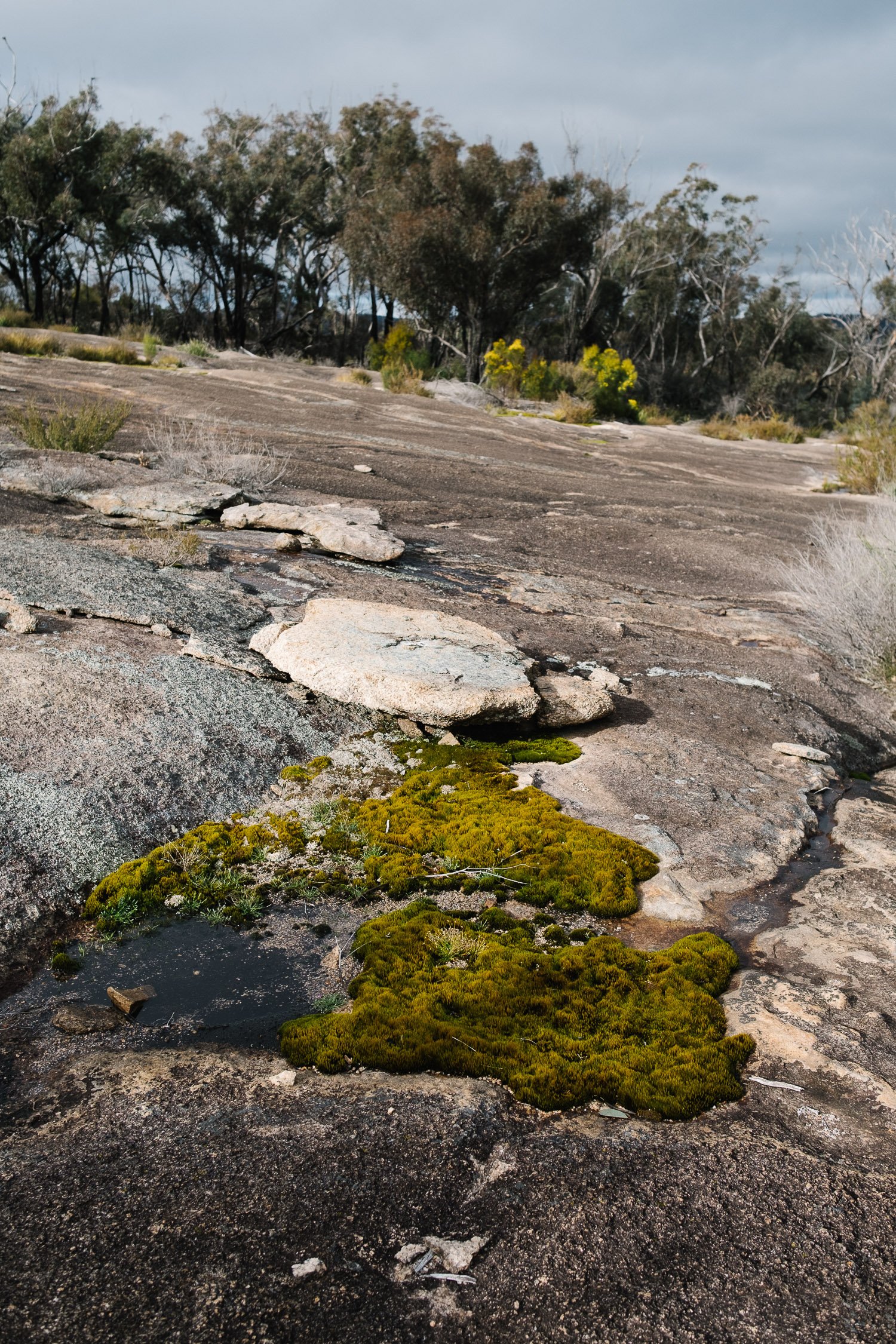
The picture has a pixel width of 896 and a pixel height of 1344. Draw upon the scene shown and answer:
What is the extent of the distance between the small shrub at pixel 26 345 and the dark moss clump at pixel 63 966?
16.5 m

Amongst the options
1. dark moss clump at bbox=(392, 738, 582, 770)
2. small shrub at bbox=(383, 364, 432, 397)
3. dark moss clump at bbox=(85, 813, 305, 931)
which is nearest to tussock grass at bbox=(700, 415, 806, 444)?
small shrub at bbox=(383, 364, 432, 397)

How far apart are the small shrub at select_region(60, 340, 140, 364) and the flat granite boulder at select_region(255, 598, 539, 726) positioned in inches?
565

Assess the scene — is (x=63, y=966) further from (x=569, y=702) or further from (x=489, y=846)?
(x=569, y=702)

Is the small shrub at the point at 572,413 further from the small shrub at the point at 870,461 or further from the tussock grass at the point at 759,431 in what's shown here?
the small shrub at the point at 870,461

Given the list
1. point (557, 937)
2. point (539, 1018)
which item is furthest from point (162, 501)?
point (539, 1018)

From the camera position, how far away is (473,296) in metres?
29.1

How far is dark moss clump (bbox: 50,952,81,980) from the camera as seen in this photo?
8.11 feet

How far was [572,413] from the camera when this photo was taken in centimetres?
1980

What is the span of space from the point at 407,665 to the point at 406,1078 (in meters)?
2.26

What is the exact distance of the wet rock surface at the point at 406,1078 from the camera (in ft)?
4.96

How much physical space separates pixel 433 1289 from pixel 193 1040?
38.0 inches

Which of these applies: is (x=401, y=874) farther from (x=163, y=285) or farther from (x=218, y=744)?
(x=163, y=285)

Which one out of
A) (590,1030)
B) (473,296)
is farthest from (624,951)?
(473,296)

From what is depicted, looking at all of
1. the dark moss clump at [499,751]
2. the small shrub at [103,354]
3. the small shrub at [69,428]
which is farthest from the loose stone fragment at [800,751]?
the small shrub at [103,354]
